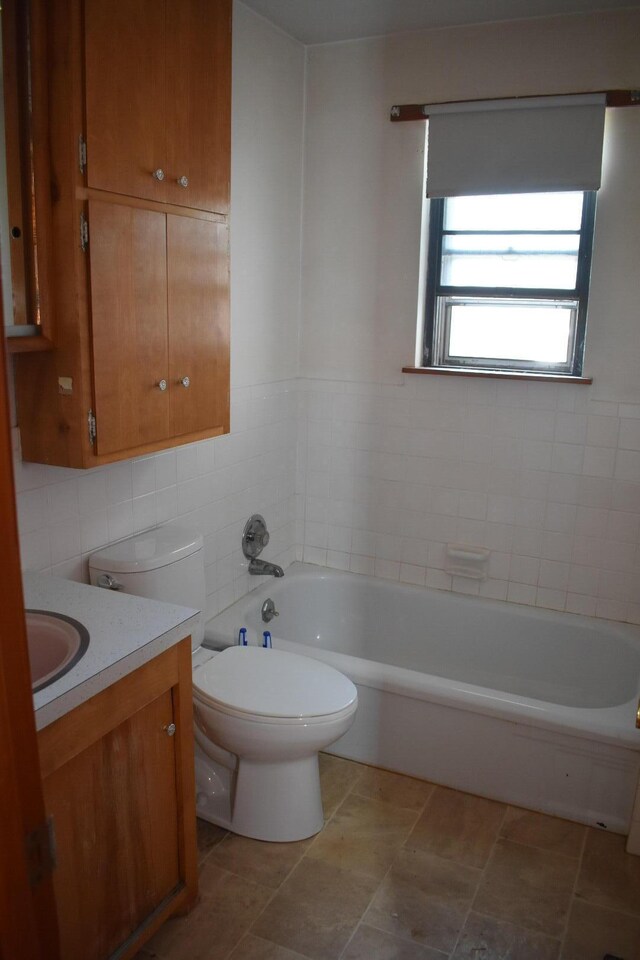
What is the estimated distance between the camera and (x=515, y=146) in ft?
9.13

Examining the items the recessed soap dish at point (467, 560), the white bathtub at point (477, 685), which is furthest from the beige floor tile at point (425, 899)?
the recessed soap dish at point (467, 560)

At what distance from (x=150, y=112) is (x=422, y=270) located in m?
1.49

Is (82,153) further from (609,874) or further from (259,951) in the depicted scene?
(609,874)

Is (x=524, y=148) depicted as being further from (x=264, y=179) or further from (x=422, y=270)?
(x=264, y=179)

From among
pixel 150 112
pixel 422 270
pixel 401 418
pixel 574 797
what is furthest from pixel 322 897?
pixel 422 270

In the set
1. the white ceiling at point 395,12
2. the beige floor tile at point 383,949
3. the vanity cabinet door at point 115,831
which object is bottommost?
the beige floor tile at point 383,949

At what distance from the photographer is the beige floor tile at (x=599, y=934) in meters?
1.88

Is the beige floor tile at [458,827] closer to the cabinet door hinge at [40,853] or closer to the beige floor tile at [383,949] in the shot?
the beige floor tile at [383,949]

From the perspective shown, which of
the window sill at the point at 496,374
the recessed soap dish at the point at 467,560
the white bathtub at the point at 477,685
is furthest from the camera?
the recessed soap dish at the point at 467,560

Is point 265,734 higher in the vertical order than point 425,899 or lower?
higher

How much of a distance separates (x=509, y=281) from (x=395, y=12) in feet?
3.42

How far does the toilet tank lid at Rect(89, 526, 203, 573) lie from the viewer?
213 cm

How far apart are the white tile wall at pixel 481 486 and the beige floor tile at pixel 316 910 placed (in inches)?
54.1

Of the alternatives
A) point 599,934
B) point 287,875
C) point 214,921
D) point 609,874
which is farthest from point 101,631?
point 609,874
